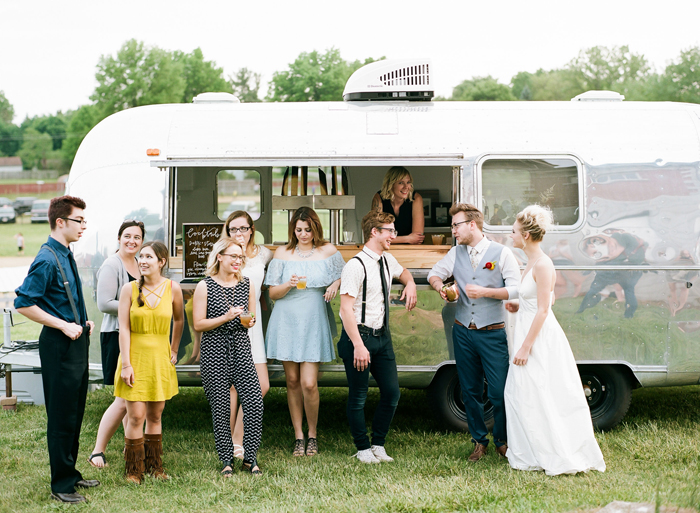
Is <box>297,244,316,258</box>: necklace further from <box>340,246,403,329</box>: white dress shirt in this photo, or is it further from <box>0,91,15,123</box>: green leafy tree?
<box>0,91,15,123</box>: green leafy tree

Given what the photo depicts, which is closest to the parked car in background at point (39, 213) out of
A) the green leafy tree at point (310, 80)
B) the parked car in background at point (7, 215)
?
the parked car in background at point (7, 215)

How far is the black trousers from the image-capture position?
409 cm

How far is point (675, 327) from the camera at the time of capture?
207 inches

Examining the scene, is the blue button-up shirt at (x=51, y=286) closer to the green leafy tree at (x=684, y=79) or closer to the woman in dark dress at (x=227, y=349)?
the woman in dark dress at (x=227, y=349)

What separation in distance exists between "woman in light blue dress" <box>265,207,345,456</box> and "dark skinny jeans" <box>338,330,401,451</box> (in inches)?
10.8

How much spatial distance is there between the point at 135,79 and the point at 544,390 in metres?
41.3

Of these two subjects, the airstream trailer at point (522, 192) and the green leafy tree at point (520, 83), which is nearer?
the airstream trailer at point (522, 192)

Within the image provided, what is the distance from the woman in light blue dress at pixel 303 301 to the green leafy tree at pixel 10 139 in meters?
97.4

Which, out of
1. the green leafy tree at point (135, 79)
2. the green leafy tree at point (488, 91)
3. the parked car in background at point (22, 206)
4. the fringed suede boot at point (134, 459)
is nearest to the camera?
the fringed suede boot at point (134, 459)

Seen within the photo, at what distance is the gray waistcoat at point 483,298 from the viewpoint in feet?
15.5

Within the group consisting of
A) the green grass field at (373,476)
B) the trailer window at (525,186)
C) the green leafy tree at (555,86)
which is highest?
the green leafy tree at (555,86)

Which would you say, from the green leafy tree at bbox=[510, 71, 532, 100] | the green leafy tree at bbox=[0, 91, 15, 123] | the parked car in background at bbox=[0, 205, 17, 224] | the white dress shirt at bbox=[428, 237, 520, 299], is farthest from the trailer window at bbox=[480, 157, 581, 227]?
the green leafy tree at bbox=[0, 91, 15, 123]

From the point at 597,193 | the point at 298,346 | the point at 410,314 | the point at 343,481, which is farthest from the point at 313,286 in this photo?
the point at 597,193

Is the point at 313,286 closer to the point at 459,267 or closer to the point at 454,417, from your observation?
the point at 459,267
